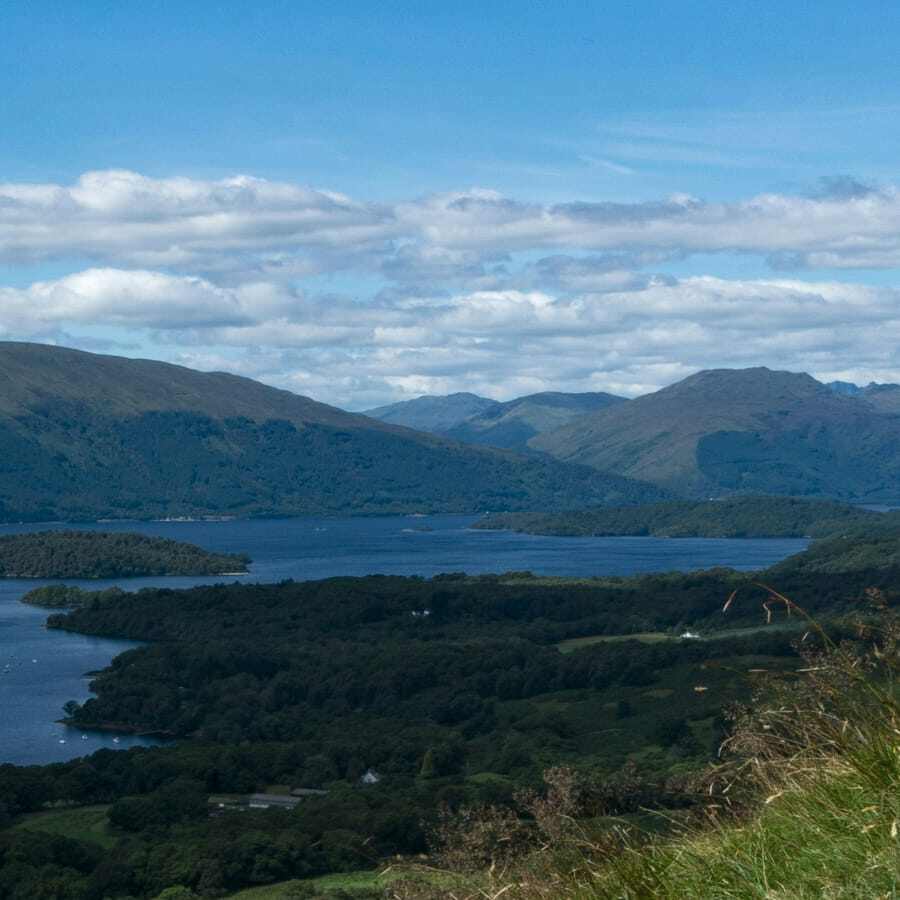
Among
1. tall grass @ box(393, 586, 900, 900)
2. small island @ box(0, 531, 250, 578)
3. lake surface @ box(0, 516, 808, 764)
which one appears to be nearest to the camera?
tall grass @ box(393, 586, 900, 900)

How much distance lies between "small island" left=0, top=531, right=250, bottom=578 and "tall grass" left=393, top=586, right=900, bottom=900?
122m

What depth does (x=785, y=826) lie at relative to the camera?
15.9 ft

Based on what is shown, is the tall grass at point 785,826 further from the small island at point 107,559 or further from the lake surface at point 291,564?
the small island at point 107,559

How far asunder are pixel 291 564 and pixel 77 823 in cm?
9771

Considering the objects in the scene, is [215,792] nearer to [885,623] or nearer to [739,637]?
[739,637]

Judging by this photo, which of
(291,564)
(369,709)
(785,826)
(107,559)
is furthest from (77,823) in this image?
(291,564)

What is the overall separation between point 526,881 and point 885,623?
178 centimetres

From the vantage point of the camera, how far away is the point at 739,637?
68.2 meters

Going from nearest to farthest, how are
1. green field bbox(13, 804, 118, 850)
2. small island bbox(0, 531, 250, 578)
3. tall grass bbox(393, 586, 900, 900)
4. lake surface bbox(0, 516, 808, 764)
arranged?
1. tall grass bbox(393, 586, 900, 900)
2. green field bbox(13, 804, 118, 850)
3. lake surface bbox(0, 516, 808, 764)
4. small island bbox(0, 531, 250, 578)

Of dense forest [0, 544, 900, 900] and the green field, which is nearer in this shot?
dense forest [0, 544, 900, 900]

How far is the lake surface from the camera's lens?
58969 mm

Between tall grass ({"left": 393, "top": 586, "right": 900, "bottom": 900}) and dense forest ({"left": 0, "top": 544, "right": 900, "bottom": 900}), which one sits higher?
tall grass ({"left": 393, "top": 586, "right": 900, "bottom": 900})

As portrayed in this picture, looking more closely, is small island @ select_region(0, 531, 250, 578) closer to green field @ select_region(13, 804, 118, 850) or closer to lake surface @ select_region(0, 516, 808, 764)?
lake surface @ select_region(0, 516, 808, 764)

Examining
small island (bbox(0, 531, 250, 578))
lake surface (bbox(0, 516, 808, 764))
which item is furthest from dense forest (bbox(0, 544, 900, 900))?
small island (bbox(0, 531, 250, 578))
